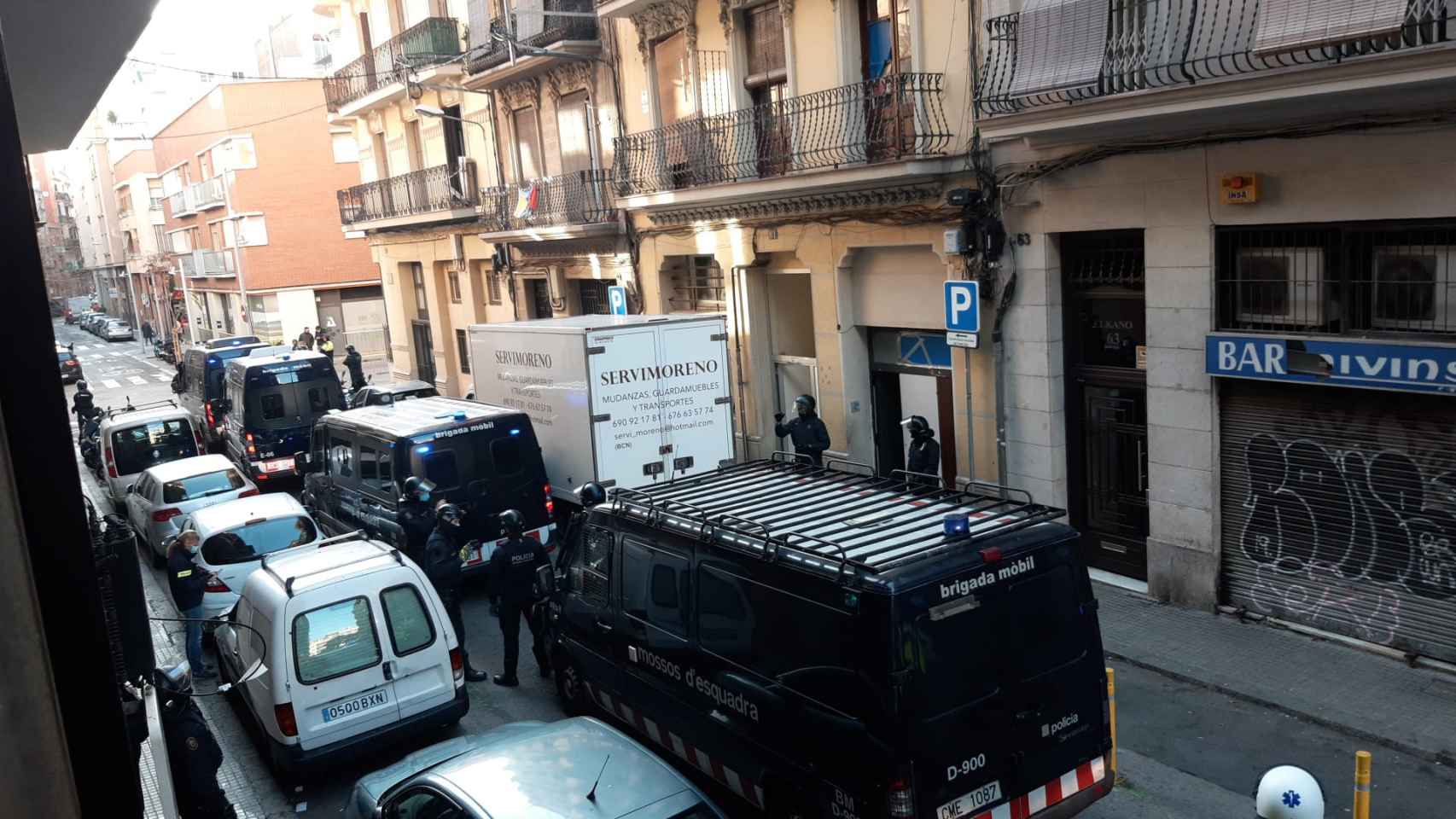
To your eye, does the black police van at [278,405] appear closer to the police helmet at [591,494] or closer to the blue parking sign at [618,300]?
the blue parking sign at [618,300]

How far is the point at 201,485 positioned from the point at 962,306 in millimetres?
10721

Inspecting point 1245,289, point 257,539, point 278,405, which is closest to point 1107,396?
point 1245,289

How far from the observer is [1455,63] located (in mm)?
7223

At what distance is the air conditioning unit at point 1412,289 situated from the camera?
8500 millimetres

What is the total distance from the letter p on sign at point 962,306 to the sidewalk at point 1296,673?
3298 millimetres

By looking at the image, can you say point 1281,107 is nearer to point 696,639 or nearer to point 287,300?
point 696,639

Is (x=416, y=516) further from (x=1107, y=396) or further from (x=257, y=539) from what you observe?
(x=1107, y=396)

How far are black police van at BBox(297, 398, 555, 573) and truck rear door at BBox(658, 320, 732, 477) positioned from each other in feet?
5.40

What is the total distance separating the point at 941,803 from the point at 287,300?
147ft

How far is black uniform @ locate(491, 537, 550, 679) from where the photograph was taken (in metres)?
9.87

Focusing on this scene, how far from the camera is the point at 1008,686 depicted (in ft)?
18.8

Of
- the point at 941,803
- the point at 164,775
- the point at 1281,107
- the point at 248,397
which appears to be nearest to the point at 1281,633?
the point at 1281,107

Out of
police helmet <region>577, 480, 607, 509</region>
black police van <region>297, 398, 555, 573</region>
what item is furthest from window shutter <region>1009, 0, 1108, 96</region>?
black police van <region>297, 398, 555, 573</region>

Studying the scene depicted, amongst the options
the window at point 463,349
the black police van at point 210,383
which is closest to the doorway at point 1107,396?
the black police van at point 210,383
